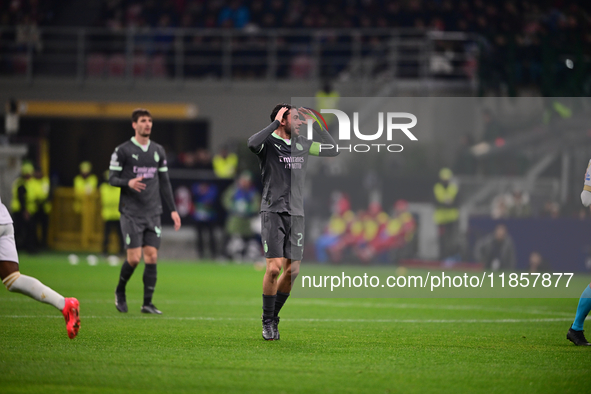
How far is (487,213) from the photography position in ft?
61.2

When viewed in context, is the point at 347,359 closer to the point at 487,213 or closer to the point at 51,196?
the point at 487,213

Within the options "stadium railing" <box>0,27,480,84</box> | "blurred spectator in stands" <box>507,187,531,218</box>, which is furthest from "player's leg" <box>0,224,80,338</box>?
"stadium railing" <box>0,27,480,84</box>

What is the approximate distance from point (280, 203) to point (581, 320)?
306cm

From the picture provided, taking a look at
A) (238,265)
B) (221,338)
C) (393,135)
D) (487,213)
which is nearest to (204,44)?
(238,265)

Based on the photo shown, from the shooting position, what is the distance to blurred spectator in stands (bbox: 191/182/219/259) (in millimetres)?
20906

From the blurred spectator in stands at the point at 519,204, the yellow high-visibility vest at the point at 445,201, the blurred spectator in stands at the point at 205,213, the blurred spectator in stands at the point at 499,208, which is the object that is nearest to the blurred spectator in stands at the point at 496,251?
the blurred spectator in stands at the point at 499,208

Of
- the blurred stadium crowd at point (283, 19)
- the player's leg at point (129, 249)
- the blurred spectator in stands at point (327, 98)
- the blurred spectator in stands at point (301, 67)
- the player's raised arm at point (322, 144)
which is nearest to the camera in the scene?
the player's raised arm at point (322, 144)

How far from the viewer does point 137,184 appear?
32.2 feet

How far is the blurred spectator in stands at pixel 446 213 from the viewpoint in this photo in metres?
18.5

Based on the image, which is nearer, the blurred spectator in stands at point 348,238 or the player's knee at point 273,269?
the player's knee at point 273,269

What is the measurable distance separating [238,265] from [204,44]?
811cm

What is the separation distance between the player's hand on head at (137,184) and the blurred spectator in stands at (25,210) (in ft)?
36.6

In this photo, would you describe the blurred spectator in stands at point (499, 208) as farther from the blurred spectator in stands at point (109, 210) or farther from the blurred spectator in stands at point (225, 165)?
the blurred spectator in stands at point (109, 210)

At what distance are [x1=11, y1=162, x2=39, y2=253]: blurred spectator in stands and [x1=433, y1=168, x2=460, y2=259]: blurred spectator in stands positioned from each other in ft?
32.4
